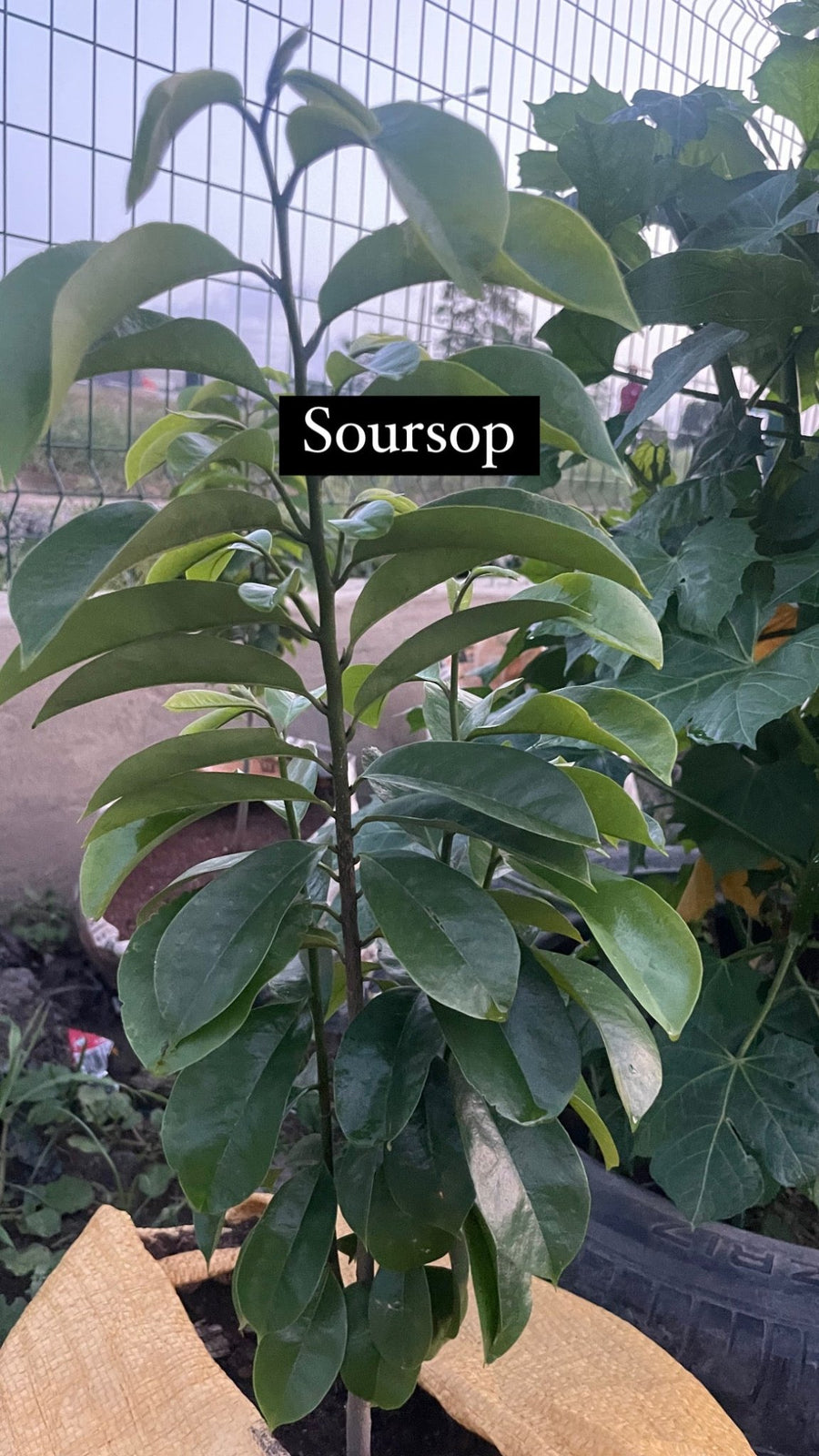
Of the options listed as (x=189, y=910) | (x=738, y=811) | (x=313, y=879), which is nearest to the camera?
(x=189, y=910)

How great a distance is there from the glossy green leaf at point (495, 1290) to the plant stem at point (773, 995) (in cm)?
42

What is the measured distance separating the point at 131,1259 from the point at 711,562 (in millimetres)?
699

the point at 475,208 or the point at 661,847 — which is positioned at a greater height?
the point at 475,208

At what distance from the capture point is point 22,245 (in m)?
0.93

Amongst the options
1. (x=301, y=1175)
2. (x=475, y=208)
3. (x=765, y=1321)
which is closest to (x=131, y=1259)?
(x=301, y=1175)

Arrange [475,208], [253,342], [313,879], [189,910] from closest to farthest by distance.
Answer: [475,208] < [189,910] < [313,879] < [253,342]

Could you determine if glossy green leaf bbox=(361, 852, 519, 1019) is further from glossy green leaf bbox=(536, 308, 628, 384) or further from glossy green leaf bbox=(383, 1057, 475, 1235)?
glossy green leaf bbox=(536, 308, 628, 384)

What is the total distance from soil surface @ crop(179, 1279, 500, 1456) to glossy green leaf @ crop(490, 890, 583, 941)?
368mm

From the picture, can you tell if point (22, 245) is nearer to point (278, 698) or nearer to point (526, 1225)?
point (278, 698)

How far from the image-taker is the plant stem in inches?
33.7

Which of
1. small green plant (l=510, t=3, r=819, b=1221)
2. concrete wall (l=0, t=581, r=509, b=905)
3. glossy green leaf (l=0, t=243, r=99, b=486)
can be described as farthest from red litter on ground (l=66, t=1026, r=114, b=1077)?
glossy green leaf (l=0, t=243, r=99, b=486)

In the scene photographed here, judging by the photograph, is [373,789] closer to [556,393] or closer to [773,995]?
[556,393]

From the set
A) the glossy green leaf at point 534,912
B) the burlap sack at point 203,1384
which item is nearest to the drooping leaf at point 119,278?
the glossy green leaf at point 534,912

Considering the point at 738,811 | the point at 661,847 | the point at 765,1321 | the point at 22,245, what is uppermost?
the point at 22,245
